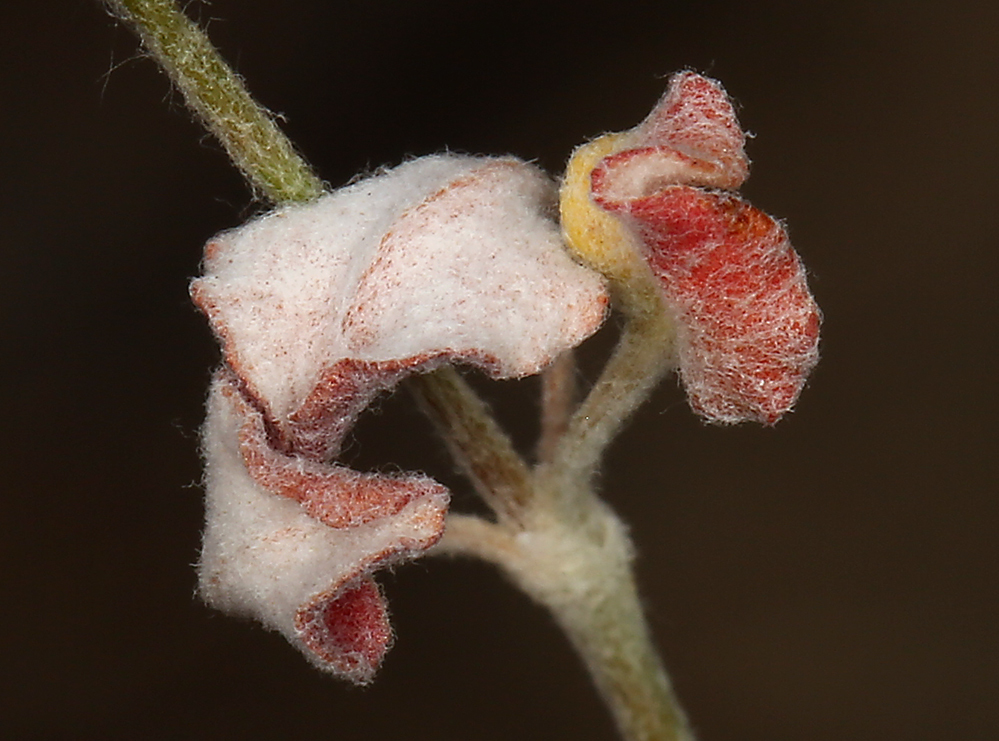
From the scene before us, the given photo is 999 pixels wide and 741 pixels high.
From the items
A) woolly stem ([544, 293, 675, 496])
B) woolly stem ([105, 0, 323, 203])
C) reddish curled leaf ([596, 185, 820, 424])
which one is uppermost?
woolly stem ([105, 0, 323, 203])

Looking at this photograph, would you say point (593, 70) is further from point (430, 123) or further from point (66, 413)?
point (66, 413)

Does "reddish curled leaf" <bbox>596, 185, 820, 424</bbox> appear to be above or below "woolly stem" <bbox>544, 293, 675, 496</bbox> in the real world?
below

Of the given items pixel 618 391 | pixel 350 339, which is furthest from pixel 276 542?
pixel 618 391

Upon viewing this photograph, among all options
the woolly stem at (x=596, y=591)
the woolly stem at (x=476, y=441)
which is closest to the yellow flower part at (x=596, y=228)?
the woolly stem at (x=476, y=441)

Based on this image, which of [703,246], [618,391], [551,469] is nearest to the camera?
[703,246]

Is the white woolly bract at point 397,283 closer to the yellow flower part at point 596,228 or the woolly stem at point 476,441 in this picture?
the yellow flower part at point 596,228

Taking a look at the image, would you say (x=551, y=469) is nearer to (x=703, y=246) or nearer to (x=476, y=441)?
(x=476, y=441)

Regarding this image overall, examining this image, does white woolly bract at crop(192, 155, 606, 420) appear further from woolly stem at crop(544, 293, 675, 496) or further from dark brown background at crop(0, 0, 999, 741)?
dark brown background at crop(0, 0, 999, 741)

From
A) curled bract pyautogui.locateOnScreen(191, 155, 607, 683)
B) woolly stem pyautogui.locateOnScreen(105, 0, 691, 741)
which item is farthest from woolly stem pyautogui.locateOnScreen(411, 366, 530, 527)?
curled bract pyautogui.locateOnScreen(191, 155, 607, 683)
